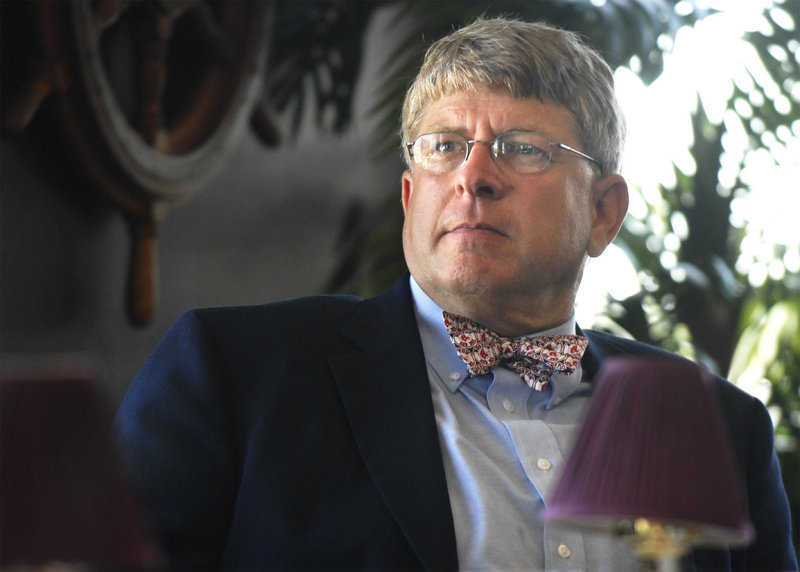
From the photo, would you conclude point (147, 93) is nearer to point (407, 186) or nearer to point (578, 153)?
point (407, 186)

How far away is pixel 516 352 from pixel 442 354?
4.4 inches

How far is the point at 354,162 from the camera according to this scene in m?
3.30

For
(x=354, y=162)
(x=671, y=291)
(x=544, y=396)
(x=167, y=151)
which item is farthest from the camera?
(x=354, y=162)

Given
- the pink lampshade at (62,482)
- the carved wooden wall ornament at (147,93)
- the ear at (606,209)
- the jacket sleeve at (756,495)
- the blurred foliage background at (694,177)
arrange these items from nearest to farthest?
the pink lampshade at (62,482)
the jacket sleeve at (756,495)
the ear at (606,209)
the carved wooden wall ornament at (147,93)
the blurred foliage background at (694,177)

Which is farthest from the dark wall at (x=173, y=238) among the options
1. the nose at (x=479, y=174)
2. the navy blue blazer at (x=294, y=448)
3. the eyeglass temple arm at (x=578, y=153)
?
the eyeglass temple arm at (x=578, y=153)

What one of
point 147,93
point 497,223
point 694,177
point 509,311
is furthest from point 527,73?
point 694,177

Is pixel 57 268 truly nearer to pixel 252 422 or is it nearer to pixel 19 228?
pixel 19 228

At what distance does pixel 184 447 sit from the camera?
52.4 inches

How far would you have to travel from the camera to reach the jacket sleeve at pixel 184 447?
50.5 inches

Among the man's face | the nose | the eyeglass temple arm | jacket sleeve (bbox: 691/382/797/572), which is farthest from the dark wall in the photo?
jacket sleeve (bbox: 691/382/797/572)

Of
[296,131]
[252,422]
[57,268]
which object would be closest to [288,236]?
[296,131]

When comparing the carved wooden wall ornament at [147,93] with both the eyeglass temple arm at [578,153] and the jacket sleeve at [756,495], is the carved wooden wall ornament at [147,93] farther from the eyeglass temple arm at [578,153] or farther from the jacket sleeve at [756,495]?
the jacket sleeve at [756,495]

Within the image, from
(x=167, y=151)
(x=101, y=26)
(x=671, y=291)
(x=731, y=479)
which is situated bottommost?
(x=671, y=291)

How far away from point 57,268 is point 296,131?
1.05 m
